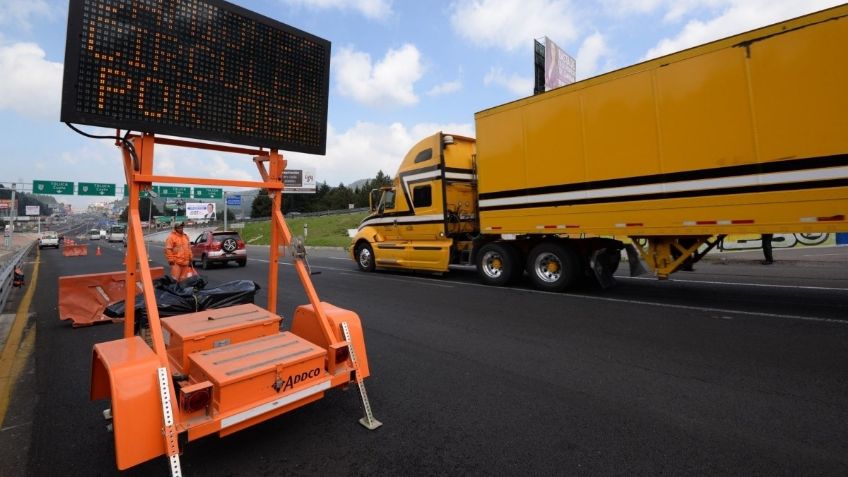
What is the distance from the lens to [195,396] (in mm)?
2365

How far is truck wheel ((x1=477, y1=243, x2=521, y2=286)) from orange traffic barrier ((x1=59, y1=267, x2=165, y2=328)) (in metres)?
6.43

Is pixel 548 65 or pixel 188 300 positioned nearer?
pixel 188 300

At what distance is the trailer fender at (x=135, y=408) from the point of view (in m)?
2.19

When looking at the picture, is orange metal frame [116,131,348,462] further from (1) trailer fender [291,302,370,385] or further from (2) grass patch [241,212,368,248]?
(2) grass patch [241,212,368,248]

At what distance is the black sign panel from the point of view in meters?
2.74

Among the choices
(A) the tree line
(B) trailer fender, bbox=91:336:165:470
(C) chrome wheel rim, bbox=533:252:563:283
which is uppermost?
(A) the tree line

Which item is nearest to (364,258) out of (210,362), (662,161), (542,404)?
(662,161)

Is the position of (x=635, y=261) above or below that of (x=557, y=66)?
below

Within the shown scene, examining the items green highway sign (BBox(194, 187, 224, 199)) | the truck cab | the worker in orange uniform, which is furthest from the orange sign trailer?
green highway sign (BBox(194, 187, 224, 199))

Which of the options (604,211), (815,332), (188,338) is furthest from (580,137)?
(188,338)

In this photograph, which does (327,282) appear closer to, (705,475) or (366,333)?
(366,333)

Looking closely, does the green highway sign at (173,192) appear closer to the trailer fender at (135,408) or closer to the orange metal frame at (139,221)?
the orange metal frame at (139,221)

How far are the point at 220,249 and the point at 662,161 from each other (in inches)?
574

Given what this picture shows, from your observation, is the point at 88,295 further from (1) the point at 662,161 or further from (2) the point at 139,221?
(1) the point at 662,161
